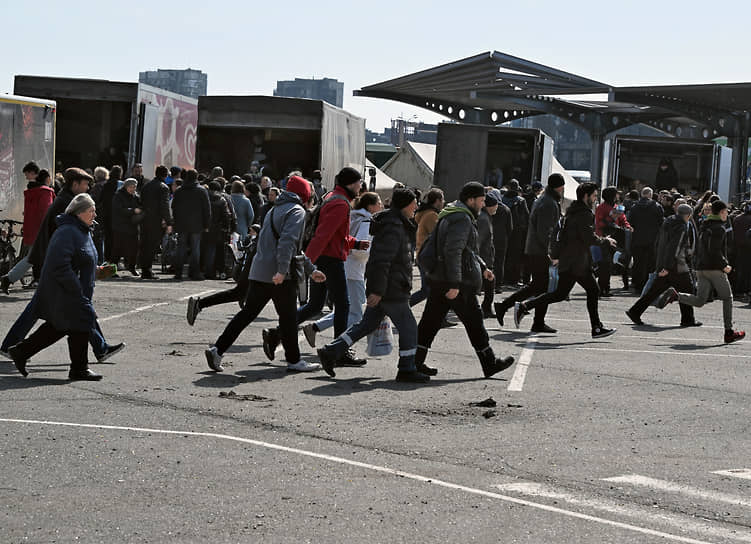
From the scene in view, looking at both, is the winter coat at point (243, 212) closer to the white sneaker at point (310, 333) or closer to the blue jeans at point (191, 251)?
the blue jeans at point (191, 251)

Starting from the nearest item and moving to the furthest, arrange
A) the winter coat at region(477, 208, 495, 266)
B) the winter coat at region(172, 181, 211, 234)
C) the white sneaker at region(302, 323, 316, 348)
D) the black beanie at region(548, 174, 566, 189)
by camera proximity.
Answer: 1. the white sneaker at region(302, 323, 316, 348)
2. the black beanie at region(548, 174, 566, 189)
3. the winter coat at region(477, 208, 495, 266)
4. the winter coat at region(172, 181, 211, 234)

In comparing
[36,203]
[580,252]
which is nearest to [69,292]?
[580,252]

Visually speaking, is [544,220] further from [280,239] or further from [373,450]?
[373,450]

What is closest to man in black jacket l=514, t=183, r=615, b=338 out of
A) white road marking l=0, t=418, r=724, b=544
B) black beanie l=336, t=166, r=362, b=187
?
black beanie l=336, t=166, r=362, b=187

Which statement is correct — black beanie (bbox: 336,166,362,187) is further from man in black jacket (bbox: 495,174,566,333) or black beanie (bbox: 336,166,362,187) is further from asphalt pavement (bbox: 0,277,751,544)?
man in black jacket (bbox: 495,174,566,333)

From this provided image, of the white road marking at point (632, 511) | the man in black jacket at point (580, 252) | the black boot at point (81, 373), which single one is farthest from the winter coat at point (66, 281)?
the man in black jacket at point (580, 252)

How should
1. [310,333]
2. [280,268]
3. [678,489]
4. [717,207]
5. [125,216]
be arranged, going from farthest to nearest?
[125,216] → [717,207] → [310,333] → [280,268] → [678,489]

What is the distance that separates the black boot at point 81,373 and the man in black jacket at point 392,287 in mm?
1827

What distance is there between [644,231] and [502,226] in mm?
3358

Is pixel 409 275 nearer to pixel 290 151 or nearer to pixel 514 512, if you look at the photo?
pixel 514 512

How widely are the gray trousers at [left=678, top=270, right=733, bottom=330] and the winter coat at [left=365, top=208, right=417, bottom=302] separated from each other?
5.56 m

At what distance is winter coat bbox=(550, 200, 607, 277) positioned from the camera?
597 inches

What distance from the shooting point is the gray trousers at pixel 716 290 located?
51.3 ft

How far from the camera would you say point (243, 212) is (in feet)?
74.5
